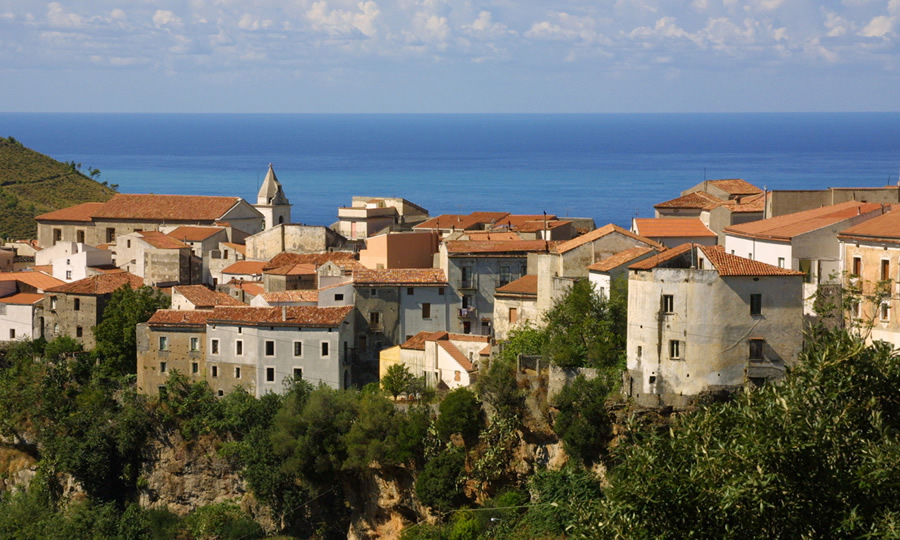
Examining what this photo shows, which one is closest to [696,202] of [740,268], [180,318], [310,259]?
[310,259]

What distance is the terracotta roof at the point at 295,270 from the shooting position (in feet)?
175

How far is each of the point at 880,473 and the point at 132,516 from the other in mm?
29856

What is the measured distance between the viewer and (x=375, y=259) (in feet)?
177

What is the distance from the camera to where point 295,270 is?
53.7 metres

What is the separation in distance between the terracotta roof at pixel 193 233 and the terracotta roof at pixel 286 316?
13858 millimetres

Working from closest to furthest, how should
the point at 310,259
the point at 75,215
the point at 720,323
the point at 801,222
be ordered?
the point at 720,323 < the point at 801,222 < the point at 310,259 < the point at 75,215

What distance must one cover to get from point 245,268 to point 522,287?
1496cm

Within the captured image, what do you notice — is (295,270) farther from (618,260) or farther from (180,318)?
(618,260)

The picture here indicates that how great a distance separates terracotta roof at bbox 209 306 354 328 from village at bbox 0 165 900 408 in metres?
0.08

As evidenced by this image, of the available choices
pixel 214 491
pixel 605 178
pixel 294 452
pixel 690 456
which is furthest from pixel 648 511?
pixel 605 178

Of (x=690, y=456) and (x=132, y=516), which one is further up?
(x=690, y=456)

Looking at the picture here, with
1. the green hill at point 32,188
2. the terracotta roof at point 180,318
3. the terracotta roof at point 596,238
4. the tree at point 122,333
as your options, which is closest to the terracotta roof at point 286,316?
the terracotta roof at point 180,318

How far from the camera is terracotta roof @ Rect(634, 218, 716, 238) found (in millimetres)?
52812

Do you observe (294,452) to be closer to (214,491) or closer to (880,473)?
(214,491)
